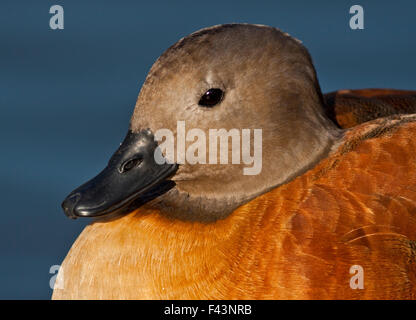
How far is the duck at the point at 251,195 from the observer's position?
304 centimetres

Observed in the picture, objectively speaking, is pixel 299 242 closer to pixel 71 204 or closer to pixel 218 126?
pixel 218 126

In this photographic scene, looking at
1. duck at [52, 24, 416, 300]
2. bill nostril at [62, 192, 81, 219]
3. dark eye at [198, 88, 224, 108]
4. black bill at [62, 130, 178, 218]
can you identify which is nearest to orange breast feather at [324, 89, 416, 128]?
duck at [52, 24, 416, 300]

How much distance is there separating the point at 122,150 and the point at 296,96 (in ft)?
2.25

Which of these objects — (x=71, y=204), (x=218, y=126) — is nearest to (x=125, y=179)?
(x=71, y=204)

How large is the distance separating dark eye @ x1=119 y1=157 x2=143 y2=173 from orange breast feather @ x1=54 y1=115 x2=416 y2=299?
0.83 ft

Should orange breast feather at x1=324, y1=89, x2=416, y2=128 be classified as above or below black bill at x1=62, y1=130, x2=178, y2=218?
above

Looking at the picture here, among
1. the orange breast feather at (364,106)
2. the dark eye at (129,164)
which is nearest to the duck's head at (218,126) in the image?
the dark eye at (129,164)

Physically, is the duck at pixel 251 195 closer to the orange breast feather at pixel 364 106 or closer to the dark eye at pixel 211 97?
the dark eye at pixel 211 97

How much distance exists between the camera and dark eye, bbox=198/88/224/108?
10.3 feet

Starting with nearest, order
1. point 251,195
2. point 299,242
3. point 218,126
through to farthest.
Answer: point 299,242, point 218,126, point 251,195

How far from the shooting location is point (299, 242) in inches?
120

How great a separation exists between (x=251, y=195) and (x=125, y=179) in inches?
19.1

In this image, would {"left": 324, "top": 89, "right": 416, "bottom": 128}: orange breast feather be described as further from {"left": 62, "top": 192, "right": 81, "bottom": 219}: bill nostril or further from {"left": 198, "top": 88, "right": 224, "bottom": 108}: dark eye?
{"left": 62, "top": 192, "right": 81, "bottom": 219}: bill nostril

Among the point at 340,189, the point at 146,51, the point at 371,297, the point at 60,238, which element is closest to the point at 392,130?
the point at 340,189
